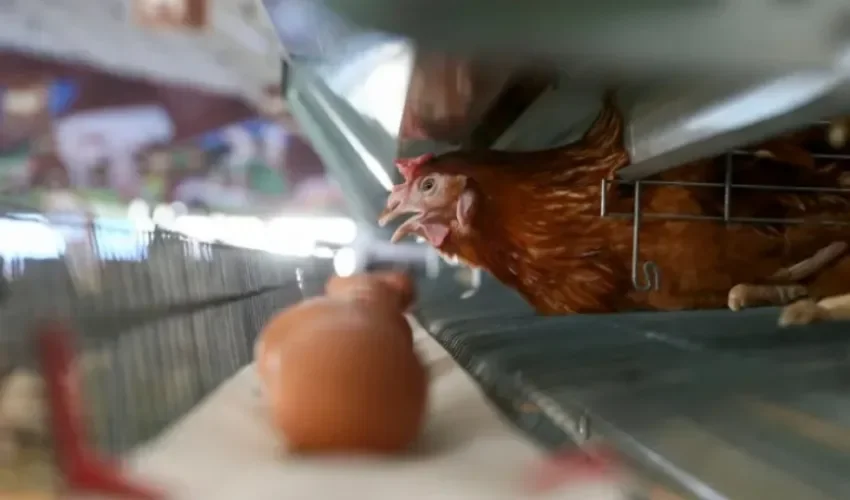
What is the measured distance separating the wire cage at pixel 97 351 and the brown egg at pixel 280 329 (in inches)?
2.6

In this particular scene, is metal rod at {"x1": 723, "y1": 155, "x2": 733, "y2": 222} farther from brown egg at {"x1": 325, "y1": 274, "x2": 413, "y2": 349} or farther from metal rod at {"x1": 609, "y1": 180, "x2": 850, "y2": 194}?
brown egg at {"x1": 325, "y1": 274, "x2": 413, "y2": 349}

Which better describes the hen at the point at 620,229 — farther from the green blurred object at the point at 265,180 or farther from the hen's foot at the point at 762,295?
the green blurred object at the point at 265,180

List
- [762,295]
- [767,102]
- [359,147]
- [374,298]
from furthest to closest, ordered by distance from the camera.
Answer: [359,147] < [762,295] < [374,298] < [767,102]

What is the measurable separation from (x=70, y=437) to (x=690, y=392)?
0.36 meters

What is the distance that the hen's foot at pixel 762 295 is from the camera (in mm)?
876

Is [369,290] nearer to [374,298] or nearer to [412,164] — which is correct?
[374,298]

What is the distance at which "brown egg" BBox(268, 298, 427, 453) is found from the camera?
34cm

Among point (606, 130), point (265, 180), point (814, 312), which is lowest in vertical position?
point (814, 312)

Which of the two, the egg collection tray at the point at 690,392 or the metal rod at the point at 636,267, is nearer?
the egg collection tray at the point at 690,392

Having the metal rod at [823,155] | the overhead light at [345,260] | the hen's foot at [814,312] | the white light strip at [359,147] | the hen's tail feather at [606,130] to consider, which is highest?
the white light strip at [359,147]

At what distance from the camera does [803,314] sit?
761mm

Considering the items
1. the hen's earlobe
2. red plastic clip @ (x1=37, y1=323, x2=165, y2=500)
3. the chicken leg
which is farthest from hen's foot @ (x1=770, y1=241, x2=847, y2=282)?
red plastic clip @ (x1=37, y1=323, x2=165, y2=500)

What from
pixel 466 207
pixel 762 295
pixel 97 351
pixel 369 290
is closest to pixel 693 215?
pixel 762 295

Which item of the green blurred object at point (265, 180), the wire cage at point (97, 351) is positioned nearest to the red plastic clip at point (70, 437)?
the wire cage at point (97, 351)
